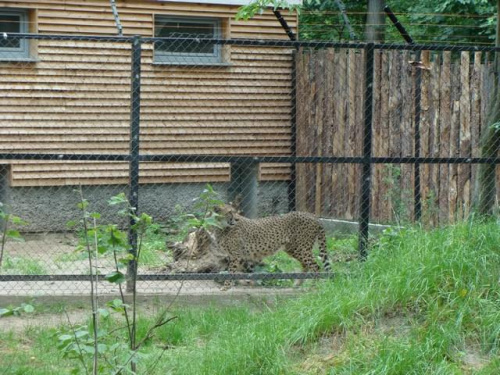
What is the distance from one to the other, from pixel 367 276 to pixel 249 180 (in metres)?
6.39

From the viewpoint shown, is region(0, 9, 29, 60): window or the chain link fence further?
region(0, 9, 29, 60): window

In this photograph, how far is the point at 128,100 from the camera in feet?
40.3

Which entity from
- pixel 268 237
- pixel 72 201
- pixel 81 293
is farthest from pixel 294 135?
pixel 81 293

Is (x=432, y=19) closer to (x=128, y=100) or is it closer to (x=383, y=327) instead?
(x=128, y=100)

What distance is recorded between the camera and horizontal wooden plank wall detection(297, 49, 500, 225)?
11352 millimetres

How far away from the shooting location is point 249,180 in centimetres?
1343

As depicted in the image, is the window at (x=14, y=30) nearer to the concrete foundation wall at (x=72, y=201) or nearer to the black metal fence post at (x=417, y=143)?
the concrete foundation wall at (x=72, y=201)

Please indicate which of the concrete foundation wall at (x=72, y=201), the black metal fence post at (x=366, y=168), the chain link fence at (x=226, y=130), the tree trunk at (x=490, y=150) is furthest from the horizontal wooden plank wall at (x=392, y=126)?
the black metal fence post at (x=366, y=168)

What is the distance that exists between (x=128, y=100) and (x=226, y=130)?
1510 mm

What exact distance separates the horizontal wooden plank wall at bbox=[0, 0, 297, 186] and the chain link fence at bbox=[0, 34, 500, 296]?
19 mm

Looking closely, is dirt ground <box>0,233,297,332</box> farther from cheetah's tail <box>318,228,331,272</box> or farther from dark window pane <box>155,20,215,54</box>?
dark window pane <box>155,20,215,54</box>

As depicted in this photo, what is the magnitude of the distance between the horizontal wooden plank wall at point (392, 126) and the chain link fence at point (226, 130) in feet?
0.06

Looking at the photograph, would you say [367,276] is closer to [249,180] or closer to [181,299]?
[181,299]

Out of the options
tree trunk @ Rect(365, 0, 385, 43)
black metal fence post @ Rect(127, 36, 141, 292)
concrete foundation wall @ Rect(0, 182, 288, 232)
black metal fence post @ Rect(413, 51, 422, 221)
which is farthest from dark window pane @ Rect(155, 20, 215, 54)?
black metal fence post @ Rect(127, 36, 141, 292)
